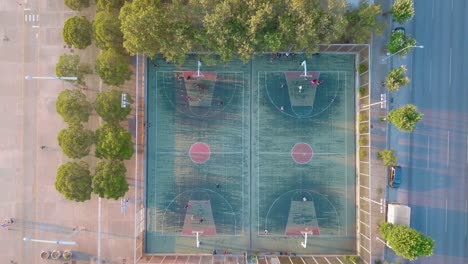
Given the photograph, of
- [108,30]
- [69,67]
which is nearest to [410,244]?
[108,30]

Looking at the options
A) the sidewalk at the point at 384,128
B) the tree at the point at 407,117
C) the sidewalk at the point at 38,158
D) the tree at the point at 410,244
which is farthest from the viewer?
the sidewalk at the point at 38,158

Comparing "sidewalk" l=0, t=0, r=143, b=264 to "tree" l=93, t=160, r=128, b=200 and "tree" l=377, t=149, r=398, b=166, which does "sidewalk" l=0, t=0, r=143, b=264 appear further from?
"tree" l=377, t=149, r=398, b=166

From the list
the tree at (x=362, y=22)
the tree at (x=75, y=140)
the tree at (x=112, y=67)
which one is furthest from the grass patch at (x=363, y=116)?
the tree at (x=75, y=140)

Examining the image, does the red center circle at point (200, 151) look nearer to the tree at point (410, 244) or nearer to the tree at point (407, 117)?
the tree at point (407, 117)

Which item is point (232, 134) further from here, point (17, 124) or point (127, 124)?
point (17, 124)

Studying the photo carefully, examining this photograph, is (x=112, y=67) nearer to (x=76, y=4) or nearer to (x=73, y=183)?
(x=76, y=4)

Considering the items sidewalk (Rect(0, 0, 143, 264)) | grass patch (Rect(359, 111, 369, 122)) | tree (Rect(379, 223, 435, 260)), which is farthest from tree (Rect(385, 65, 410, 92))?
sidewalk (Rect(0, 0, 143, 264))
